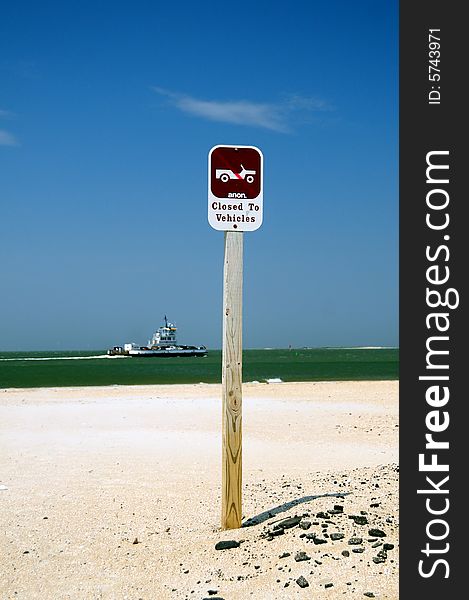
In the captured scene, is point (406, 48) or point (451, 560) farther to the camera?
point (406, 48)

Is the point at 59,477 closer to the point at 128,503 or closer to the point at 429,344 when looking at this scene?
the point at 128,503

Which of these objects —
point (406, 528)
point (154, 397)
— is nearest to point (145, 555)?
point (406, 528)

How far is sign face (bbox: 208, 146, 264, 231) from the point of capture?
5773mm

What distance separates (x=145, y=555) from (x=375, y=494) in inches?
88.3

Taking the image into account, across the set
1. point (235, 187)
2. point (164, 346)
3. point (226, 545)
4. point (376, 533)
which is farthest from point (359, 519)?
point (164, 346)

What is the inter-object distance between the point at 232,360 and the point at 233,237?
1.02 meters

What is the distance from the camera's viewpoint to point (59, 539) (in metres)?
6.21

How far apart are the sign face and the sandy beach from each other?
2.49m

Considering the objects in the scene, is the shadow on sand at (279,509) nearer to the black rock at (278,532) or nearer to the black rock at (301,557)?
the black rock at (278,532)

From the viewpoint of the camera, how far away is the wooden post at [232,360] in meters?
5.85

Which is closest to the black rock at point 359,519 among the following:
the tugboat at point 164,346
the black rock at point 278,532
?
the black rock at point 278,532

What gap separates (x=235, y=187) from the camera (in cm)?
581

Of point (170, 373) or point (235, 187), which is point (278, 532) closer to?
point (235, 187)

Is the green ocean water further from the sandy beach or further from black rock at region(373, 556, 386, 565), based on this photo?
black rock at region(373, 556, 386, 565)
